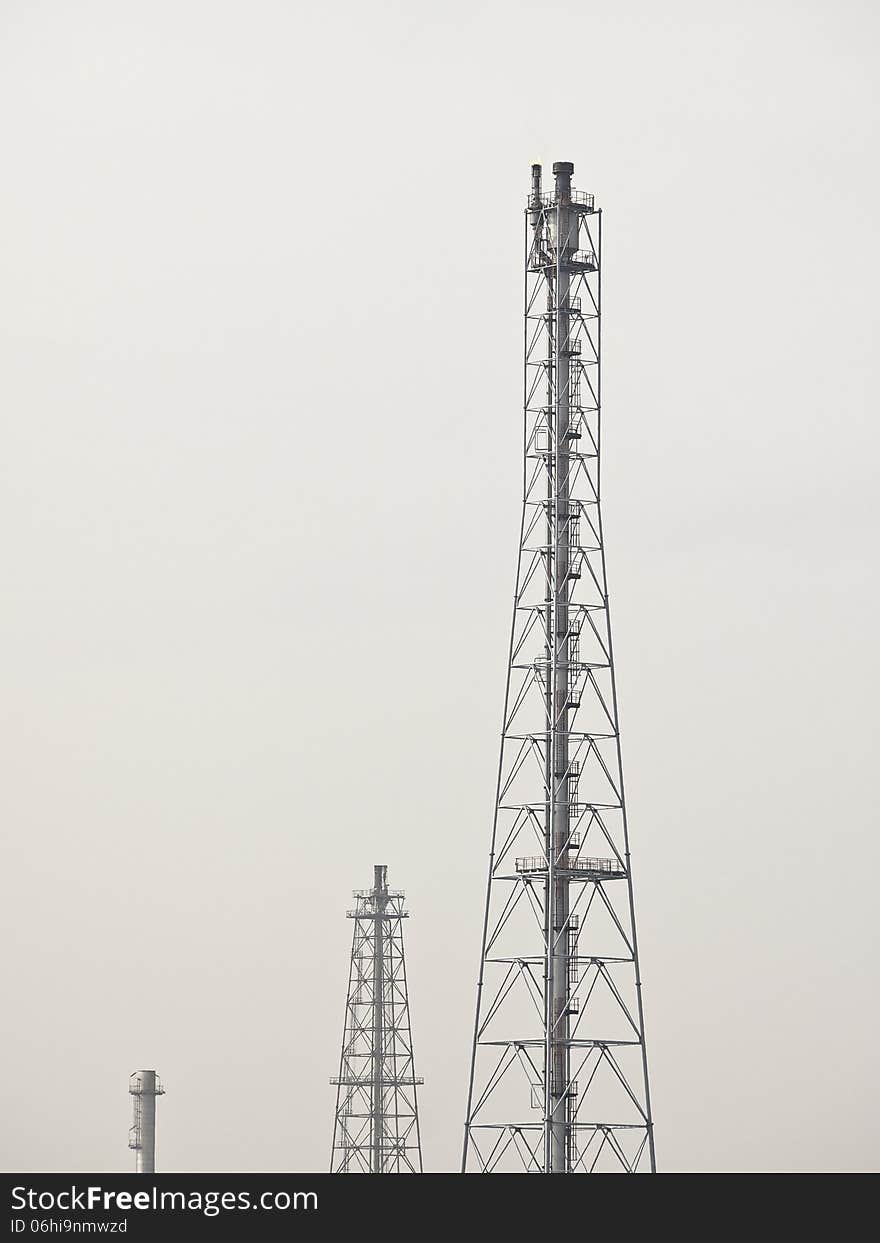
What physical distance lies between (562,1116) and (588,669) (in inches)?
578

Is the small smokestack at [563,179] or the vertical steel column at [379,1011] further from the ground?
the small smokestack at [563,179]

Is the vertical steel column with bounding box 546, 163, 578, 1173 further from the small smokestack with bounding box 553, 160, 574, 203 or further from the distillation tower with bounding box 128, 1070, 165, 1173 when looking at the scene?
the distillation tower with bounding box 128, 1070, 165, 1173

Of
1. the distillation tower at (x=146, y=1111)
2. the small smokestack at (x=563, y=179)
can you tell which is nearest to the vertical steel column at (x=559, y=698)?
the small smokestack at (x=563, y=179)

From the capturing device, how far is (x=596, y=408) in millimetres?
85438

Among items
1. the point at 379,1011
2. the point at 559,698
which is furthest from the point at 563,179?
the point at 379,1011

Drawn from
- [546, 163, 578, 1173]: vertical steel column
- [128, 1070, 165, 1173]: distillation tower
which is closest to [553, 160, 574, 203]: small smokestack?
[546, 163, 578, 1173]: vertical steel column

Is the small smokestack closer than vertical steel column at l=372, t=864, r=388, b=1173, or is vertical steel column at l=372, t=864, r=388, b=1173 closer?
the small smokestack

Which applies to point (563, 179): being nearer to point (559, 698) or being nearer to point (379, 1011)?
point (559, 698)

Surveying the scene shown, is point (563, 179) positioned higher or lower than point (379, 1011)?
higher

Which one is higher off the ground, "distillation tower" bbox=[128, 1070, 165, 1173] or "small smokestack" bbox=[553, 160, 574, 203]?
"small smokestack" bbox=[553, 160, 574, 203]

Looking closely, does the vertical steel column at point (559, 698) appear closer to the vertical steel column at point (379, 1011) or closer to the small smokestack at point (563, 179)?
the small smokestack at point (563, 179)

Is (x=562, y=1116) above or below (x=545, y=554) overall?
below
